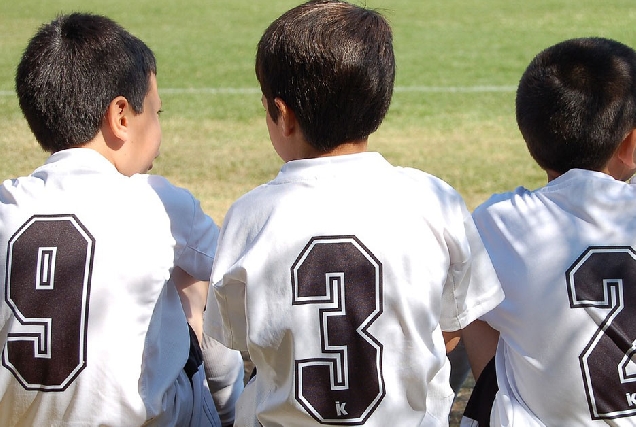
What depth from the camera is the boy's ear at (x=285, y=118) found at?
2.02 m

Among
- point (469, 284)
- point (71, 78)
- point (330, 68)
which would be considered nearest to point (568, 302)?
point (469, 284)

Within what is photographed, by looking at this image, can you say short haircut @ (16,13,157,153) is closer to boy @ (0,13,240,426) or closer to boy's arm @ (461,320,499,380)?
boy @ (0,13,240,426)

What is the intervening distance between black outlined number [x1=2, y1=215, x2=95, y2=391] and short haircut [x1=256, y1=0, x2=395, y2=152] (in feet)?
1.78

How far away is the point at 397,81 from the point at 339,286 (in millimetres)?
7564

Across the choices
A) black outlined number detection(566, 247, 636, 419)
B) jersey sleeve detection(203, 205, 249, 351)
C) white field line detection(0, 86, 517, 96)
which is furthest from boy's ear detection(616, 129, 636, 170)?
white field line detection(0, 86, 517, 96)

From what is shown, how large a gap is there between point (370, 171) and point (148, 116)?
2.42 feet

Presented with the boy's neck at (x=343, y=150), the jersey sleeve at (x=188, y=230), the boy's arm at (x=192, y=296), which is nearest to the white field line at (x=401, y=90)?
the boy's arm at (x=192, y=296)

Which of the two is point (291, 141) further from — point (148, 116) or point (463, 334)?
point (463, 334)

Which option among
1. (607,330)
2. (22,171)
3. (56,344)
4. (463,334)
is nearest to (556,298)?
(607,330)

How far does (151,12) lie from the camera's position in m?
14.2

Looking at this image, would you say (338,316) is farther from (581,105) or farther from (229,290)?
(581,105)

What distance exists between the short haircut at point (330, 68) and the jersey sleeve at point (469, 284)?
12.6 inches

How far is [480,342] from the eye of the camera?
7.93ft

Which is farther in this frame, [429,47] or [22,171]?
[429,47]
